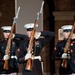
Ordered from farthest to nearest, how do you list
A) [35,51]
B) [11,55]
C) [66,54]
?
1. [11,55]
2. [66,54]
3. [35,51]

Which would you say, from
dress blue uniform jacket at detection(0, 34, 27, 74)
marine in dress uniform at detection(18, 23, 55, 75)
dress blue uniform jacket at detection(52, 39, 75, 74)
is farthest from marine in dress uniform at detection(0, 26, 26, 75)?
dress blue uniform jacket at detection(52, 39, 75, 74)

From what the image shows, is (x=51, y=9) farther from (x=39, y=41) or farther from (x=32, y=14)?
(x=39, y=41)

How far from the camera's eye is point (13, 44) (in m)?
8.27

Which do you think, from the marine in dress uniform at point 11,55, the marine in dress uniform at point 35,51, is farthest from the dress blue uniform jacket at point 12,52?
the marine in dress uniform at point 35,51

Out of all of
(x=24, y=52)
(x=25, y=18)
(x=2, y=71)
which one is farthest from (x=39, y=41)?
(x=25, y=18)

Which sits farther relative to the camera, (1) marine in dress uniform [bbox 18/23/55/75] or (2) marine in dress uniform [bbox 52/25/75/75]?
(2) marine in dress uniform [bbox 52/25/75/75]

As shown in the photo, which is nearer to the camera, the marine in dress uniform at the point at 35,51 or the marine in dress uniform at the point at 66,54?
the marine in dress uniform at the point at 35,51

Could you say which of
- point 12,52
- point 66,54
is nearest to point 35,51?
point 66,54

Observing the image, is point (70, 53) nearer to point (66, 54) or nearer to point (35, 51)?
point (66, 54)

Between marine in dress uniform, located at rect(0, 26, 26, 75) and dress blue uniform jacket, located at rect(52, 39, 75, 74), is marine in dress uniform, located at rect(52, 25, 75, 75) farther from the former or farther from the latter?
marine in dress uniform, located at rect(0, 26, 26, 75)

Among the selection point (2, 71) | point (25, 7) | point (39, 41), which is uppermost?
point (25, 7)

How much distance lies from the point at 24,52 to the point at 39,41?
32cm

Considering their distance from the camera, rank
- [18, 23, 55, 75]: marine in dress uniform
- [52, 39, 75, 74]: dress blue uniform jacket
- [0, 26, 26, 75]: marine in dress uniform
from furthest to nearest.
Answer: [0, 26, 26, 75]: marine in dress uniform
[52, 39, 75, 74]: dress blue uniform jacket
[18, 23, 55, 75]: marine in dress uniform

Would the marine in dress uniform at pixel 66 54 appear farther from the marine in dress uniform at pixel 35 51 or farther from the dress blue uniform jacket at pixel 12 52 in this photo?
the dress blue uniform jacket at pixel 12 52
